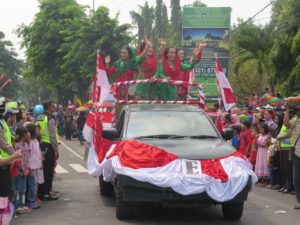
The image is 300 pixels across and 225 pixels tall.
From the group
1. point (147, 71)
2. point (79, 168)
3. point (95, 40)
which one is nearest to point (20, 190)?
point (147, 71)

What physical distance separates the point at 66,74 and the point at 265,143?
996 inches

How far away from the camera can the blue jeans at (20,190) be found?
362 inches

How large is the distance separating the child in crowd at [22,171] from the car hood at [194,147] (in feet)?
6.26

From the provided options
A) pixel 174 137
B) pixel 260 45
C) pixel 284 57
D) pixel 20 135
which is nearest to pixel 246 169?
pixel 174 137

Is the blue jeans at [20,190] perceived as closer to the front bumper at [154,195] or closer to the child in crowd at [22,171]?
the child in crowd at [22,171]

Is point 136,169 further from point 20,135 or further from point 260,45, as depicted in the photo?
point 260,45

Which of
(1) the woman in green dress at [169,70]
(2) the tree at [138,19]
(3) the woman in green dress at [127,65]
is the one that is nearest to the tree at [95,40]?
(3) the woman in green dress at [127,65]

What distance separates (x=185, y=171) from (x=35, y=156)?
123 inches

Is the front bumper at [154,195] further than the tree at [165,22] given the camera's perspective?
No

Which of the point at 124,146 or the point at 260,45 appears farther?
the point at 260,45

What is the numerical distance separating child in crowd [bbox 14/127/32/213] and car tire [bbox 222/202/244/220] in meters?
3.25

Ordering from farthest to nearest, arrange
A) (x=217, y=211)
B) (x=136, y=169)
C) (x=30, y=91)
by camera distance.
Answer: (x=30, y=91)
(x=217, y=211)
(x=136, y=169)

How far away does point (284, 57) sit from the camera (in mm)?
22062

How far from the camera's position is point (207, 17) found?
43594mm
